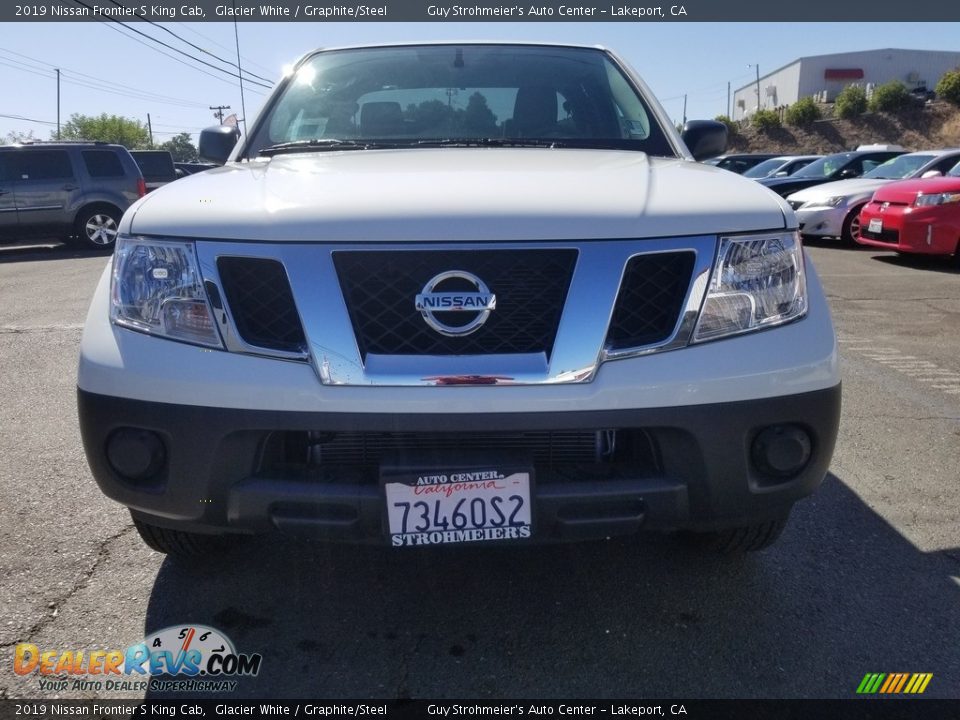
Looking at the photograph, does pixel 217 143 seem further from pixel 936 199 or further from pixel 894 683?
pixel 936 199

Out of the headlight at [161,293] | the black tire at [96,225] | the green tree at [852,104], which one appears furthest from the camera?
the green tree at [852,104]

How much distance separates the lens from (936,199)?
29.9ft

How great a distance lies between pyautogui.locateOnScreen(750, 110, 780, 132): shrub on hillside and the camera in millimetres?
59250

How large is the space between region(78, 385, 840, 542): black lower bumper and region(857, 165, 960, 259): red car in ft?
27.4

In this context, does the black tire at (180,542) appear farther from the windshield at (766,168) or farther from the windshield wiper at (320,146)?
the windshield at (766,168)

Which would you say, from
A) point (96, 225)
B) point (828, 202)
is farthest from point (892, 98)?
point (96, 225)

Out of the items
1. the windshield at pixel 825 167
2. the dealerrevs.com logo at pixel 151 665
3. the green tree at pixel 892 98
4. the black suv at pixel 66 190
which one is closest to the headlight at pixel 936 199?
the windshield at pixel 825 167

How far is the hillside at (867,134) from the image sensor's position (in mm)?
50781

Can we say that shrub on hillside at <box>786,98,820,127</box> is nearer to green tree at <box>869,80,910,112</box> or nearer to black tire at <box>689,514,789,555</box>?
green tree at <box>869,80,910,112</box>

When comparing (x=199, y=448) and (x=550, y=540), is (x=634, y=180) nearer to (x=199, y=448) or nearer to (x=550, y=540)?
(x=550, y=540)

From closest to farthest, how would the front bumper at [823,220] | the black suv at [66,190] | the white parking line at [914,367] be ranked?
the white parking line at [914,367] < the front bumper at [823,220] < the black suv at [66,190]

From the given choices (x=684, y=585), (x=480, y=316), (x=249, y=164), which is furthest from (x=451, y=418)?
(x=249, y=164)

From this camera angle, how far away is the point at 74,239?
13.8m

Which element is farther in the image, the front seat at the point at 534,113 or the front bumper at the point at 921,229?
the front bumper at the point at 921,229
